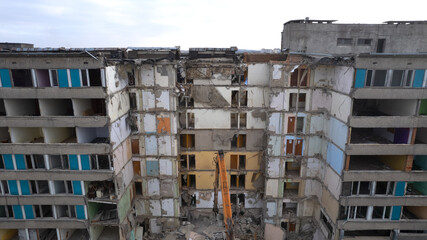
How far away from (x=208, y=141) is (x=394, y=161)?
56.7 feet

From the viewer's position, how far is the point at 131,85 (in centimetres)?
2481

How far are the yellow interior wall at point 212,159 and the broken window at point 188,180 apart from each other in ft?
6.16

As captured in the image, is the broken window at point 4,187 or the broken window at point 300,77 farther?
the broken window at point 300,77

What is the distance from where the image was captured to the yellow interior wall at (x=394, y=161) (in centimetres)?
2180

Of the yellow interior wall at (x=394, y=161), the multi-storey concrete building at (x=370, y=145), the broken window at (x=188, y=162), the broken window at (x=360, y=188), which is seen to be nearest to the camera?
the multi-storey concrete building at (x=370, y=145)

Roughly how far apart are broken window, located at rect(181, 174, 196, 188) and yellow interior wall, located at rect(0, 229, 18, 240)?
17.1 meters

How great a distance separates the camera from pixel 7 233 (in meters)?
24.9

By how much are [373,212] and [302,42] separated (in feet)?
74.4

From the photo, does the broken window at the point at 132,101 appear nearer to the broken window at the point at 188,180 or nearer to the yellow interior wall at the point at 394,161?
the broken window at the point at 188,180

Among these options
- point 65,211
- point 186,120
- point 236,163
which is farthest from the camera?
point 236,163

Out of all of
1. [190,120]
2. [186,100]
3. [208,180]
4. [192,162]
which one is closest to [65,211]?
[192,162]

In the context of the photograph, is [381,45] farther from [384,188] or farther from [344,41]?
[384,188]

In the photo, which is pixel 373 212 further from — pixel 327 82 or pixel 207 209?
pixel 207 209

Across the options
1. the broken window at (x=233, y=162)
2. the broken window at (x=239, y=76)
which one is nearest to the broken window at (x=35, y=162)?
the broken window at (x=233, y=162)
